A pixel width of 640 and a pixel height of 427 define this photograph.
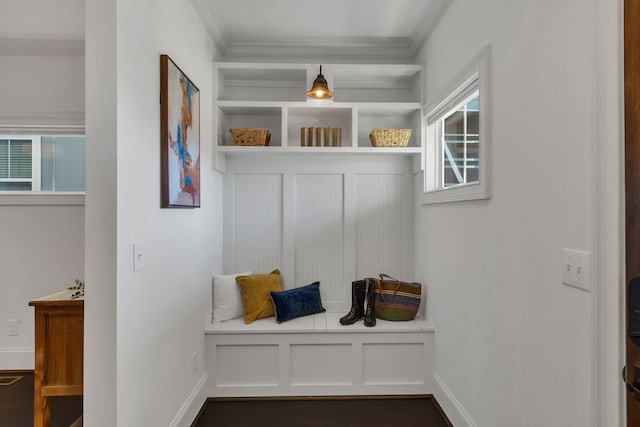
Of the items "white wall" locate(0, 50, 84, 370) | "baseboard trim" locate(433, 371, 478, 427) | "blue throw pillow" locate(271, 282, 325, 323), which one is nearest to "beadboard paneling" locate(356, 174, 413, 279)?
"blue throw pillow" locate(271, 282, 325, 323)

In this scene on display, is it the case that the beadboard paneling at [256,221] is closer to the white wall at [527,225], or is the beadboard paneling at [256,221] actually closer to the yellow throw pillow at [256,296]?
the yellow throw pillow at [256,296]

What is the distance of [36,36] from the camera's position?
2.75 metres

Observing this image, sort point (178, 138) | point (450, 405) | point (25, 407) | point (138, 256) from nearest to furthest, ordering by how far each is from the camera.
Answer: point (138, 256)
point (178, 138)
point (450, 405)
point (25, 407)

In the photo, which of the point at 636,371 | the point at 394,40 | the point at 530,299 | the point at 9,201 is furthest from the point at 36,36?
the point at 636,371

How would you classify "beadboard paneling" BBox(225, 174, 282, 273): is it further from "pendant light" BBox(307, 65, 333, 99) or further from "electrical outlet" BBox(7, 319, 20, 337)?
"electrical outlet" BBox(7, 319, 20, 337)

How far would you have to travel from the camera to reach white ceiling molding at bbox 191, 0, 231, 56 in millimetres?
2370

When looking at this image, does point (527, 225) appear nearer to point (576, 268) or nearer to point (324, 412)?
point (576, 268)

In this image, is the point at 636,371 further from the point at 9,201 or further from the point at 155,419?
the point at 9,201

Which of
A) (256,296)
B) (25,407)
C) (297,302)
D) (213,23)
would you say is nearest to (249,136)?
(213,23)

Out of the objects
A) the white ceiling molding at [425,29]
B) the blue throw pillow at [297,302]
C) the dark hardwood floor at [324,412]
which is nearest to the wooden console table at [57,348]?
the dark hardwood floor at [324,412]

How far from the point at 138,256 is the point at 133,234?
0.10m

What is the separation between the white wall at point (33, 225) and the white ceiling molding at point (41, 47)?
28mm

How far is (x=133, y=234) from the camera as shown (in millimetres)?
1551

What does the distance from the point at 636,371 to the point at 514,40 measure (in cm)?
130
